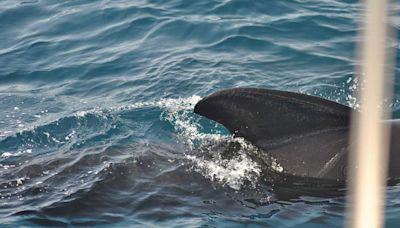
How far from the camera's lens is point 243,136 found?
4.96 meters

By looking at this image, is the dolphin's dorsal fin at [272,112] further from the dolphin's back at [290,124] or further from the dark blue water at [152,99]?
the dark blue water at [152,99]

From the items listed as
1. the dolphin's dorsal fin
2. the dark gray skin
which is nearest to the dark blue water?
the dark gray skin

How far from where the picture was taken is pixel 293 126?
4840 mm

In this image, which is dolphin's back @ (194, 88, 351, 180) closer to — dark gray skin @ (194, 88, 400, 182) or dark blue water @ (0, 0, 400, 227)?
dark gray skin @ (194, 88, 400, 182)

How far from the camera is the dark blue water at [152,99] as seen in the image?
15.4 ft

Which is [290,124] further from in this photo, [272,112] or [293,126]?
[272,112]

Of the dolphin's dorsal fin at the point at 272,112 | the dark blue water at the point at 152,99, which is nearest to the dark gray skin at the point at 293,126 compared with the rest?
the dolphin's dorsal fin at the point at 272,112

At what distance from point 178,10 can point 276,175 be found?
281 inches

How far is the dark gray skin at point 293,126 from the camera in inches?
186

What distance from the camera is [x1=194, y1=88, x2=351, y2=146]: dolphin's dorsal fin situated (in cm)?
472

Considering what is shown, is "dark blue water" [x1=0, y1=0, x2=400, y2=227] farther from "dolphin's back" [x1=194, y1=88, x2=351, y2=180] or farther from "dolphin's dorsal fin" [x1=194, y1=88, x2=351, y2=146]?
"dolphin's dorsal fin" [x1=194, y1=88, x2=351, y2=146]

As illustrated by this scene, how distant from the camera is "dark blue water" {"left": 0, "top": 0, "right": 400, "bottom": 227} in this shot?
469 centimetres

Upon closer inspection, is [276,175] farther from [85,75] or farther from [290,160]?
[85,75]

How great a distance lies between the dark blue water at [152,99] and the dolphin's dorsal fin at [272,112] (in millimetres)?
292
